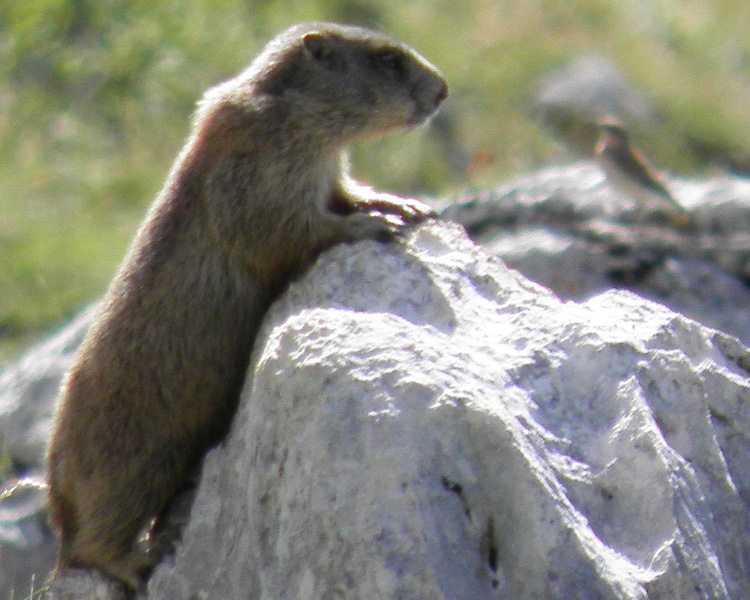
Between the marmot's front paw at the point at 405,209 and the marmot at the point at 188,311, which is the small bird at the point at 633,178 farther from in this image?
the marmot at the point at 188,311

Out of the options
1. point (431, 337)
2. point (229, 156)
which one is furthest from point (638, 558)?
point (229, 156)

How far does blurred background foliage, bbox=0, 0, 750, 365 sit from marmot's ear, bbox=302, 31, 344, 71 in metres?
5.63

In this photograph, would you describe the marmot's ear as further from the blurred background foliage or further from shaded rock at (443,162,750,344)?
the blurred background foliage

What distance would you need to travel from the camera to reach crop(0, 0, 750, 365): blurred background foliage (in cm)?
1066

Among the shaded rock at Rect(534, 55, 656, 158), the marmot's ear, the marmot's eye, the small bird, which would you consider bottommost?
the shaded rock at Rect(534, 55, 656, 158)

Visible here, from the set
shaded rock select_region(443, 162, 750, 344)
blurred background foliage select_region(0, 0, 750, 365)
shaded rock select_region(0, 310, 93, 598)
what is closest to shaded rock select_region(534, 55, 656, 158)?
blurred background foliage select_region(0, 0, 750, 365)

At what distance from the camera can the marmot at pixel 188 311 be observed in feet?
14.0

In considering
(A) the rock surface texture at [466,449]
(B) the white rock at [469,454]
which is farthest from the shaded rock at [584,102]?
(B) the white rock at [469,454]

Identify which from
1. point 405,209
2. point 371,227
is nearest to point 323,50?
point 405,209

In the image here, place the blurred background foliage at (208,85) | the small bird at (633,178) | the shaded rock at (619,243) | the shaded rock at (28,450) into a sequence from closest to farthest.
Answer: the shaded rock at (28,450) → the shaded rock at (619,243) → the small bird at (633,178) → the blurred background foliage at (208,85)

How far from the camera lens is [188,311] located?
431cm

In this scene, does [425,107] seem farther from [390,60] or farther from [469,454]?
[469,454]

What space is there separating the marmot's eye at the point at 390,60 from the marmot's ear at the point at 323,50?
19 cm

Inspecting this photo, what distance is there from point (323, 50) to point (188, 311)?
1.34m
